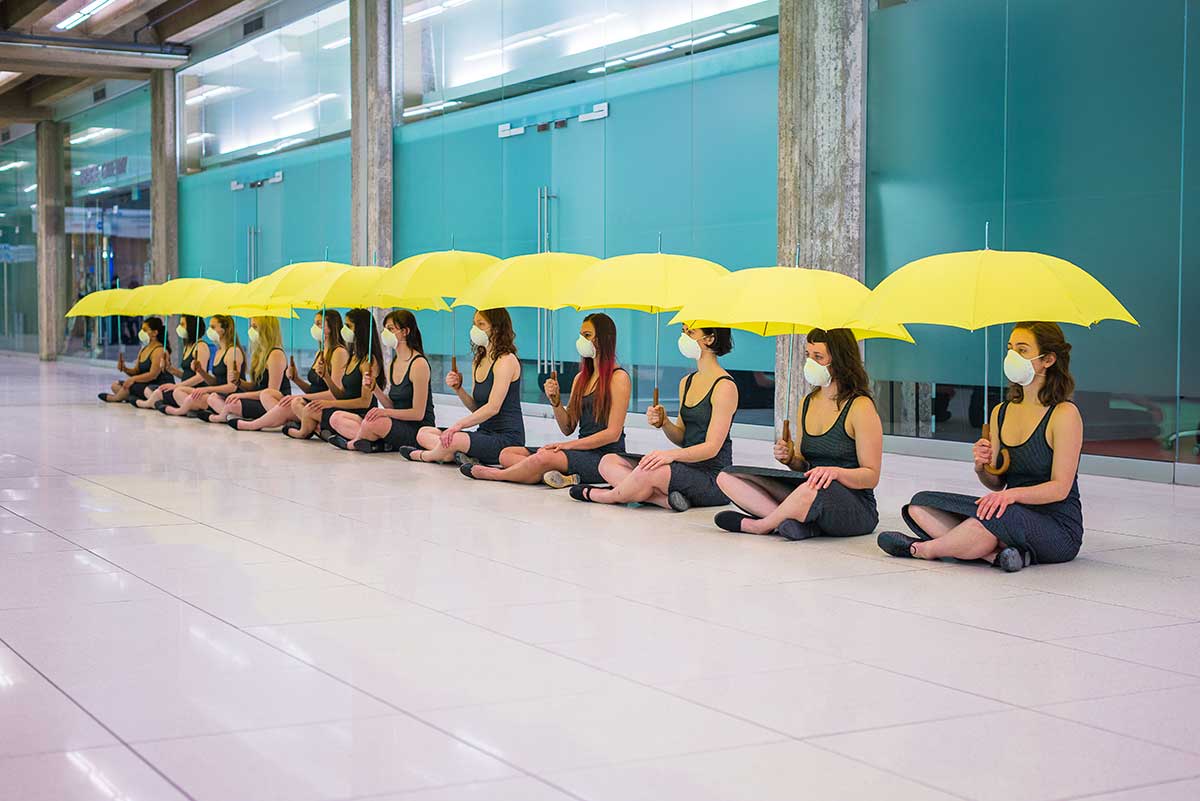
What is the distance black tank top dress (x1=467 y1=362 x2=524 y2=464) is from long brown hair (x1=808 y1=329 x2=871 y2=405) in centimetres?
352

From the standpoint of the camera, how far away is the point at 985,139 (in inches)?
460

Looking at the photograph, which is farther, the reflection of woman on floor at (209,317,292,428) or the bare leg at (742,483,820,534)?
the reflection of woman on floor at (209,317,292,428)

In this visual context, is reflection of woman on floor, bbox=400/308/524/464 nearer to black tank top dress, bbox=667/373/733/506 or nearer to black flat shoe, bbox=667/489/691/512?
black tank top dress, bbox=667/373/733/506

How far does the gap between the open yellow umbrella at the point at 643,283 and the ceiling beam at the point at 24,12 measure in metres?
14.9

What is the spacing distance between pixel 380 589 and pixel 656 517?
2638 millimetres

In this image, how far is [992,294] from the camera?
6.42m

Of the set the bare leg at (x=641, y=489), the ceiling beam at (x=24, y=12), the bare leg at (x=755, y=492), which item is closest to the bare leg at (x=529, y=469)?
the bare leg at (x=641, y=489)

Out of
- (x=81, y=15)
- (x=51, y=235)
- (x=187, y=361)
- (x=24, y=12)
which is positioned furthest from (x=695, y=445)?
(x=51, y=235)

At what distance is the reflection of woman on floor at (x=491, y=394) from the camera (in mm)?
10203

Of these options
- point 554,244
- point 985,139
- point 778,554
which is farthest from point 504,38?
point 778,554

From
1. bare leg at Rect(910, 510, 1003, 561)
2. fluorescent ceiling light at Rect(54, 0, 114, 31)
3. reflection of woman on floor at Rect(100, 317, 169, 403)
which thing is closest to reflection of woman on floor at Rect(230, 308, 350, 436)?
reflection of woman on floor at Rect(100, 317, 169, 403)

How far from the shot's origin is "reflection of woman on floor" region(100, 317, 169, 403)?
17.6 m

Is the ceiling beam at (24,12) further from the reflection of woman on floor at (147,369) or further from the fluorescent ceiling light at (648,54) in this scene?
the fluorescent ceiling light at (648,54)

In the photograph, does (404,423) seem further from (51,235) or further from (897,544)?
(51,235)
